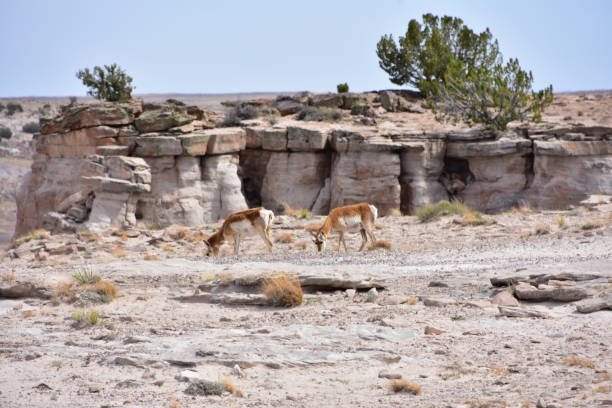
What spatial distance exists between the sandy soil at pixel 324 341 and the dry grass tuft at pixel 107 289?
0.23 metres

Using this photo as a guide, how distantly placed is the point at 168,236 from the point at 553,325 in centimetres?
1699

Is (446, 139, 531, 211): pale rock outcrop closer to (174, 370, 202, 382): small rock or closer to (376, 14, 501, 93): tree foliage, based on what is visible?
(376, 14, 501, 93): tree foliage

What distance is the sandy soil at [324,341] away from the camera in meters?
9.01

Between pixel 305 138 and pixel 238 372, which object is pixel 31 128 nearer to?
pixel 305 138

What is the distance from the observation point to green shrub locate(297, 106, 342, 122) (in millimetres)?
39406

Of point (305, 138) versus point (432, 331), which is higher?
point (305, 138)

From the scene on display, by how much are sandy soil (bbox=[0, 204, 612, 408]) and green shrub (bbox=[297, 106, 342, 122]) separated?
22021 millimetres

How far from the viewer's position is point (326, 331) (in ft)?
37.8

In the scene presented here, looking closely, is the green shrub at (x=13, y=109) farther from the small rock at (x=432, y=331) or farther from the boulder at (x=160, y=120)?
the small rock at (x=432, y=331)

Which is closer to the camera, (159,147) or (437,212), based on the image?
(437,212)

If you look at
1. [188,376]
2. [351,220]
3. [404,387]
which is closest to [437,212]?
[351,220]

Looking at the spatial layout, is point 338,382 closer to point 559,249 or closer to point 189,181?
point 559,249

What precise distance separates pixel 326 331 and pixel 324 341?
20.2 inches

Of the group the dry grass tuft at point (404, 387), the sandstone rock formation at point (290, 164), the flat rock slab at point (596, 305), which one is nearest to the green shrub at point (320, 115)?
the sandstone rock formation at point (290, 164)
